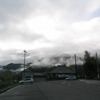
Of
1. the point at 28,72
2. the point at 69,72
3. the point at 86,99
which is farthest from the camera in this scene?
the point at 69,72

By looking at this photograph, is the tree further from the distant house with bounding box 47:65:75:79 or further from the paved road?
the paved road

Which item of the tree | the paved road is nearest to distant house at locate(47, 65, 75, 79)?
the tree

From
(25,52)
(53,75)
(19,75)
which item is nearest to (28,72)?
(19,75)

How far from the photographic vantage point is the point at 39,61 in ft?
634

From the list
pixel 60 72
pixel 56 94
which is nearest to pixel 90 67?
pixel 60 72

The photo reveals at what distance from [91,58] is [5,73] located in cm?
3190

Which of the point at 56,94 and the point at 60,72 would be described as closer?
the point at 56,94

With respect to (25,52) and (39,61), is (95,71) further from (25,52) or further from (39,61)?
(39,61)

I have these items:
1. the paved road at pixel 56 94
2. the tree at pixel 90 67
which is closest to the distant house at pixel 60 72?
the tree at pixel 90 67

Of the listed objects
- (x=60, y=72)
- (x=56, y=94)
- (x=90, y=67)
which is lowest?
(x=56, y=94)

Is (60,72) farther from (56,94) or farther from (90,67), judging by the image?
(56,94)

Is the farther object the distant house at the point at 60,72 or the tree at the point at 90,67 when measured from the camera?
the distant house at the point at 60,72

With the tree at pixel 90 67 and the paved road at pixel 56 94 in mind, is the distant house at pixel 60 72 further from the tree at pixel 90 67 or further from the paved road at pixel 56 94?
the paved road at pixel 56 94

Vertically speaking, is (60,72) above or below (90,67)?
above
